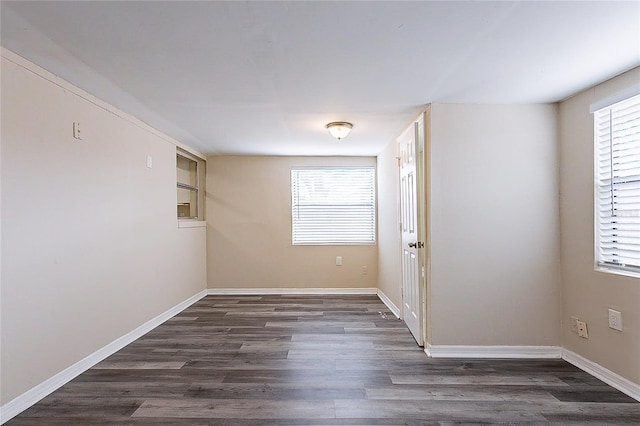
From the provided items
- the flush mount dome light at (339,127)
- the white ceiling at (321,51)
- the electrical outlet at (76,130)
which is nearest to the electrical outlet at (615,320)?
the white ceiling at (321,51)

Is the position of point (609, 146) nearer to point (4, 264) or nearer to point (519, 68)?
point (519, 68)

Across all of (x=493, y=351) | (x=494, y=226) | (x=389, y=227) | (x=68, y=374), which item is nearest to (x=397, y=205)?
(x=389, y=227)

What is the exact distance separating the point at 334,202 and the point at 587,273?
3.49 m

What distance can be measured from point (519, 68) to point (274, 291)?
4321mm

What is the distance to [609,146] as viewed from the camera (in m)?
2.55

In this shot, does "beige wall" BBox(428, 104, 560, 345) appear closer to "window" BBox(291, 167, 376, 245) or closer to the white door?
the white door

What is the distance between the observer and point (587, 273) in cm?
271

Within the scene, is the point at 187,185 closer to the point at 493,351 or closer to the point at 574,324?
the point at 493,351

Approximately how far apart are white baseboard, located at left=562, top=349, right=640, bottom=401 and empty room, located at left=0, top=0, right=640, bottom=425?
2cm

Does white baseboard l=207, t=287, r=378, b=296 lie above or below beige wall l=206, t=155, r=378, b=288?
below

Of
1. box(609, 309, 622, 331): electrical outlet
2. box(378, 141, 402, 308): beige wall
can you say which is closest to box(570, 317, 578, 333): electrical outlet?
box(609, 309, 622, 331): electrical outlet

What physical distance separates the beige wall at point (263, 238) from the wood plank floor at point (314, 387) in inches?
74.7

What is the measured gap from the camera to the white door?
333 centimetres

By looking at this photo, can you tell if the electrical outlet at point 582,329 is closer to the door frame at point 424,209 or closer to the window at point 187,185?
the door frame at point 424,209
